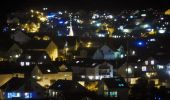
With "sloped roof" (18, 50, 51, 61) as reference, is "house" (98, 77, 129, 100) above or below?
below

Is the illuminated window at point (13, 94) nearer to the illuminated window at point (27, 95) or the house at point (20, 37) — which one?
the illuminated window at point (27, 95)

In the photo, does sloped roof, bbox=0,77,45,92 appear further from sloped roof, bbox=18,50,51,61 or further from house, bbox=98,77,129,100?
sloped roof, bbox=18,50,51,61

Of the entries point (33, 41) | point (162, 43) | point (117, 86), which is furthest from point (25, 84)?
point (162, 43)

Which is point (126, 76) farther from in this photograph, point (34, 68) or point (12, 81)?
point (12, 81)

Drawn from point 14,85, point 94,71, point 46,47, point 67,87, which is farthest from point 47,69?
point 46,47

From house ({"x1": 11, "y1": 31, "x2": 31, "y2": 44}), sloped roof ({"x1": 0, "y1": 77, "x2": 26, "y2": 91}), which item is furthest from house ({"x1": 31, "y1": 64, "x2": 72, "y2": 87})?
house ({"x1": 11, "y1": 31, "x2": 31, "y2": 44})

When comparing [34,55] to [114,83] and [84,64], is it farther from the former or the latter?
[114,83]
